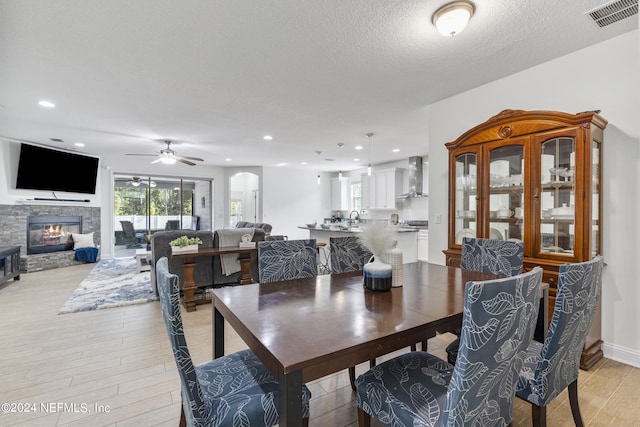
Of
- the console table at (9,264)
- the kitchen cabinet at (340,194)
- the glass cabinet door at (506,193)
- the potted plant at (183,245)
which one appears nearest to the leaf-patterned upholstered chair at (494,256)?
the glass cabinet door at (506,193)

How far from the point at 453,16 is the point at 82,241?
801 centimetres

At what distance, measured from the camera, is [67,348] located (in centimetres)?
267

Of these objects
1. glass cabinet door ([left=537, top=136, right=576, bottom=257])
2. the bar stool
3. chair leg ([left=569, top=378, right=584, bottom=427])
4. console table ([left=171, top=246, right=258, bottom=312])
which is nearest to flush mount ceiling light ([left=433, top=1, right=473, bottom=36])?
glass cabinet door ([left=537, top=136, right=576, bottom=257])

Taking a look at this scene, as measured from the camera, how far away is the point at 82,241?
22.2ft

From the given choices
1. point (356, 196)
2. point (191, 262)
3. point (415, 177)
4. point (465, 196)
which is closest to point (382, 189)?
point (415, 177)

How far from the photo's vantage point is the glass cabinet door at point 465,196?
3065mm

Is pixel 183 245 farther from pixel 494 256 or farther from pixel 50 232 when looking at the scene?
pixel 50 232

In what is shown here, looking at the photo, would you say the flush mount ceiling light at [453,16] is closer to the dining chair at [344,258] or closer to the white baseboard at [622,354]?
the dining chair at [344,258]

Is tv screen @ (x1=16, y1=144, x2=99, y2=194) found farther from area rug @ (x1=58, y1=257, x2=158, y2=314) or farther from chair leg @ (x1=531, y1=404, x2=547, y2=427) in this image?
chair leg @ (x1=531, y1=404, x2=547, y2=427)

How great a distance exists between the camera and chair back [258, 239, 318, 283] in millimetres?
2096

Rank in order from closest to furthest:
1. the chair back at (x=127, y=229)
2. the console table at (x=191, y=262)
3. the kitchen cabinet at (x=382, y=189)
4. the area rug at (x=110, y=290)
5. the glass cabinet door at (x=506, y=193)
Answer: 1. the glass cabinet door at (x=506, y=193)
2. the console table at (x=191, y=262)
3. the area rug at (x=110, y=290)
4. the kitchen cabinet at (x=382, y=189)
5. the chair back at (x=127, y=229)

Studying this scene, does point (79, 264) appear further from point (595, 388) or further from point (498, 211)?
point (595, 388)

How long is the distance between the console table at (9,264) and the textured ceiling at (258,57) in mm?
1947

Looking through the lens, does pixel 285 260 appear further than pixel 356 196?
No
